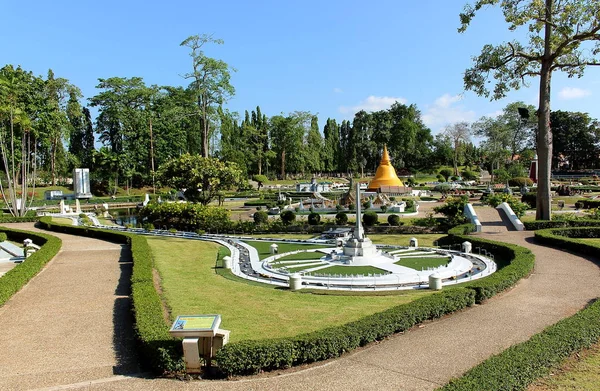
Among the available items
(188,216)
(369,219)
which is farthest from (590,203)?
(188,216)

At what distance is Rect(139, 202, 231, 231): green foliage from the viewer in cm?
3125

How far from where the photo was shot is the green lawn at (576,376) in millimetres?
6914

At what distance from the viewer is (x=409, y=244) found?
23.8 metres

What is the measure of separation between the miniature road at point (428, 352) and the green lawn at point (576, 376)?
103cm

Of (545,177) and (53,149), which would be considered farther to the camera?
(53,149)

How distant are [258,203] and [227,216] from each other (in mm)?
17209

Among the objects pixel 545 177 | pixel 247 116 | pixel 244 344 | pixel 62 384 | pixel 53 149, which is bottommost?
pixel 62 384

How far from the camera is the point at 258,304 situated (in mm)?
12562

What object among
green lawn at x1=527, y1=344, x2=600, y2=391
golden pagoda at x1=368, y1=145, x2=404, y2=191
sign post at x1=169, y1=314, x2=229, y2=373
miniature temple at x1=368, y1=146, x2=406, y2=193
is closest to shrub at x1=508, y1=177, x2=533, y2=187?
miniature temple at x1=368, y1=146, x2=406, y2=193

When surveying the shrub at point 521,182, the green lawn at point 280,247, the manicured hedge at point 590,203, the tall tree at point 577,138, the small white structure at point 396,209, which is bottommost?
the green lawn at point 280,247

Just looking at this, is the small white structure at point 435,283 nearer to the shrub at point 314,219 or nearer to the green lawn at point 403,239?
the green lawn at point 403,239

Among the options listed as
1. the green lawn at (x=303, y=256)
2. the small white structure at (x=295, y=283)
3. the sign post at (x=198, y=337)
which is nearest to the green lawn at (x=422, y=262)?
the green lawn at (x=303, y=256)

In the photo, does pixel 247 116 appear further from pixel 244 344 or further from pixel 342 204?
pixel 244 344

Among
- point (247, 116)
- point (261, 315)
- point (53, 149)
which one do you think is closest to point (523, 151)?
point (247, 116)
